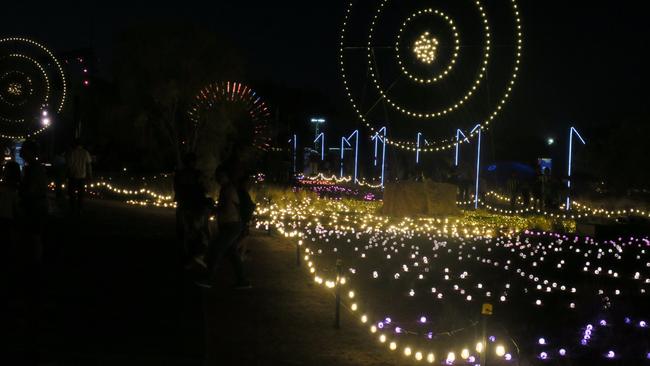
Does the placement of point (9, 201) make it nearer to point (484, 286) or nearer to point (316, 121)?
point (484, 286)

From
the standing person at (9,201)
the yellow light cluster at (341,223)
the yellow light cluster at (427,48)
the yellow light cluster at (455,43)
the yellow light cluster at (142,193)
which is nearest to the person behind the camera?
the standing person at (9,201)

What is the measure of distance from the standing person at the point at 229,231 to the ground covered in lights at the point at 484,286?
1409mm

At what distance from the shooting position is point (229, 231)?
1148 centimetres

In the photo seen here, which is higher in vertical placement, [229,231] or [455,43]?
[455,43]

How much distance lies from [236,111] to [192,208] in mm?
26817

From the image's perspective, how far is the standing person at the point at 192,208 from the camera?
12.9 meters

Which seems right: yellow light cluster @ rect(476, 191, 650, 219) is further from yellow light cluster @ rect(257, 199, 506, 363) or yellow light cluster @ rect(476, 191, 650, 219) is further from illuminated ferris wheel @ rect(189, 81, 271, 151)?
illuminated ferris wheel @ rect(189, 81, 271, 151)

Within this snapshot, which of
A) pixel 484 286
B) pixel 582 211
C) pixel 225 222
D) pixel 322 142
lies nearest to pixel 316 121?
pixel 322 142

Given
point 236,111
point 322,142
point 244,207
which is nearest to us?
point 244,207

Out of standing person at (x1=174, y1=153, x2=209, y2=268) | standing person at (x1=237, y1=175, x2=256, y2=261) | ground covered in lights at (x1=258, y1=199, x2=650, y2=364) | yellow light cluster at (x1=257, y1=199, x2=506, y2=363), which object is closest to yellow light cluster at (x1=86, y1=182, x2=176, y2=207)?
yellow light cluster at (x1=257, y1=199, x2=506, y2=363)

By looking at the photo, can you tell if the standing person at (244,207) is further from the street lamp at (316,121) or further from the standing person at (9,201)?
the street lamp at (316,121)

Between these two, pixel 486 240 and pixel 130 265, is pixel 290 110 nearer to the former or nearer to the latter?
pixel 486 240

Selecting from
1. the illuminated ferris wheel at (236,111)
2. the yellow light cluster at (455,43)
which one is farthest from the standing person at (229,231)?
the illuminated ferris wheel at (236,111)

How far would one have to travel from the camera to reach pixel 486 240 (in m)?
19.4
